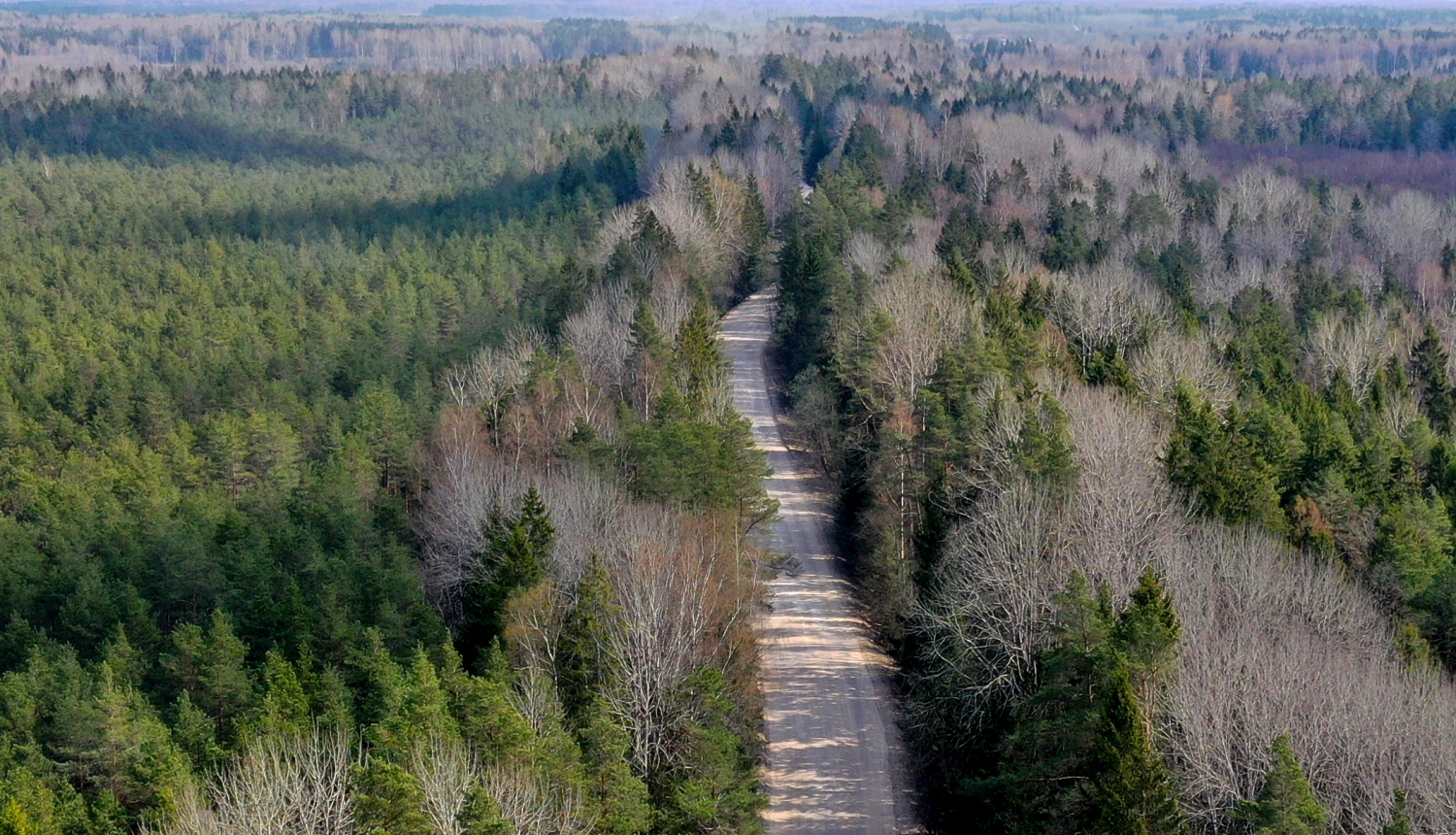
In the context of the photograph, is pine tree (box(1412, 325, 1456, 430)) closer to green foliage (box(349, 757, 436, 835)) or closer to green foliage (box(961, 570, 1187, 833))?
green foliage (box(961, 570, 1187, 833))

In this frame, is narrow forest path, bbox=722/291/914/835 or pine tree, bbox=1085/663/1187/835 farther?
narrow forest path, bbox=722/291/914/835

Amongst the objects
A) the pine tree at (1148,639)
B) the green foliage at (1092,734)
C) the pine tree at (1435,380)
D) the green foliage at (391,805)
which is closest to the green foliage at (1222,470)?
the green foliage at (1092,734)

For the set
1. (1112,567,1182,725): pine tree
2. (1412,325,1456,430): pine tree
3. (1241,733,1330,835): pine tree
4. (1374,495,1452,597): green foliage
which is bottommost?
(1412,325,1456,430): pine tree

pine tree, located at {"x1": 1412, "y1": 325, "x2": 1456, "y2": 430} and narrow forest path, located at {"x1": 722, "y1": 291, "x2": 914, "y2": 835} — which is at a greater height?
pine tree, located at {"x1": 1412, "y1": 325, "x2": 1456, "y2": 430}

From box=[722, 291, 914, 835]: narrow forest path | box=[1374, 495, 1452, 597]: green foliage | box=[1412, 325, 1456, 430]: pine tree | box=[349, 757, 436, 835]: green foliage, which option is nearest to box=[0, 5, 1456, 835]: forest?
box=[349, 757, 436, 835]: green foliage

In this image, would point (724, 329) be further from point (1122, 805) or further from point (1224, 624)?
point (1122, 805)

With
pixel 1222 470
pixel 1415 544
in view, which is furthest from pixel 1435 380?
pixel 1222 470

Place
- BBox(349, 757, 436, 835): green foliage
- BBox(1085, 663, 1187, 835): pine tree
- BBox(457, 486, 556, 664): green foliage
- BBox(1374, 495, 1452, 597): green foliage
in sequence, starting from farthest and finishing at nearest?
BBox(1374, 495, 1452, 597): green foliage, BBox(457, 486, 556, 664): green foliage, BBox(1085, 663, 1187, 835): pine tree, BBox(349, 757, 436, 835): green foliage
